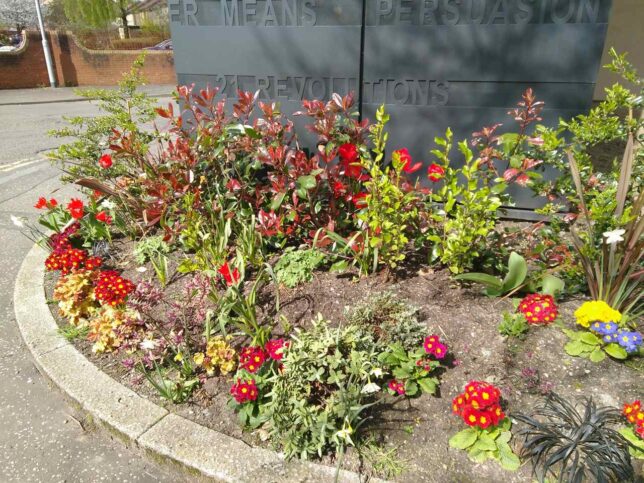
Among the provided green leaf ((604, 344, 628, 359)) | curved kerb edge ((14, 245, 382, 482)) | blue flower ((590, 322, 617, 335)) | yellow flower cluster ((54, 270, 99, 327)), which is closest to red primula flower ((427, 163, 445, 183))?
blue flower ((590, 322, 617, 335))

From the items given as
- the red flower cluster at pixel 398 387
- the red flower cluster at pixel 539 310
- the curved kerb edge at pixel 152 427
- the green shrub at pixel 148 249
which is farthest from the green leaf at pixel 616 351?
the green shrub at pixel 148 249

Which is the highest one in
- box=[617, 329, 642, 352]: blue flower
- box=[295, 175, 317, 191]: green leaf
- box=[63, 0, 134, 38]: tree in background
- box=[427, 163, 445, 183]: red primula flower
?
box=[63, 0, 134, 38]: tree in background

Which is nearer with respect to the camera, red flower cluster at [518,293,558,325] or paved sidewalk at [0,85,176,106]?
red flower cluster at [518,293,558,325]

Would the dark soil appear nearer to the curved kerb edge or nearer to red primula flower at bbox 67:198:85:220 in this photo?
the curved kerb edge

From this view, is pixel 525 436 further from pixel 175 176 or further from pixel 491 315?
pixel 175 176

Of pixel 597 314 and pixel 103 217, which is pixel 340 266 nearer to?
pixel 597 314

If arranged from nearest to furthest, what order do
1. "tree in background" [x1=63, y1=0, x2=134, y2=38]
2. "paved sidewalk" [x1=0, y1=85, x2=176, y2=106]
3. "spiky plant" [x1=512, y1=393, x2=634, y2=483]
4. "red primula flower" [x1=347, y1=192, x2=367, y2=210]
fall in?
"spiky plant" [x1=512, y1=393, x2=634, y2=483] → "red primula flower" [x1=347, y1=192, x2=367, y2=210] → "paved sidewalk" [x1=0, y1=85, x2=176, y2=106] → "tree in background" [x1=63, y1=0, x2=134, y2=38]

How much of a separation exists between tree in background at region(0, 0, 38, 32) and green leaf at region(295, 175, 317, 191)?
3053 centimetres

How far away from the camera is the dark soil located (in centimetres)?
189

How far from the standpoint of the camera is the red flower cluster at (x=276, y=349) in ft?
6.97

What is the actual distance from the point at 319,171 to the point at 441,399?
1.53 meters

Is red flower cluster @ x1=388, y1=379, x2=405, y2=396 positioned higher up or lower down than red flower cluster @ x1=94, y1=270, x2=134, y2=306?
lower down

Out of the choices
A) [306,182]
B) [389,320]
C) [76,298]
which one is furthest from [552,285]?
[76,298]

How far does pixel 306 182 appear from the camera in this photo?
9.59ft
